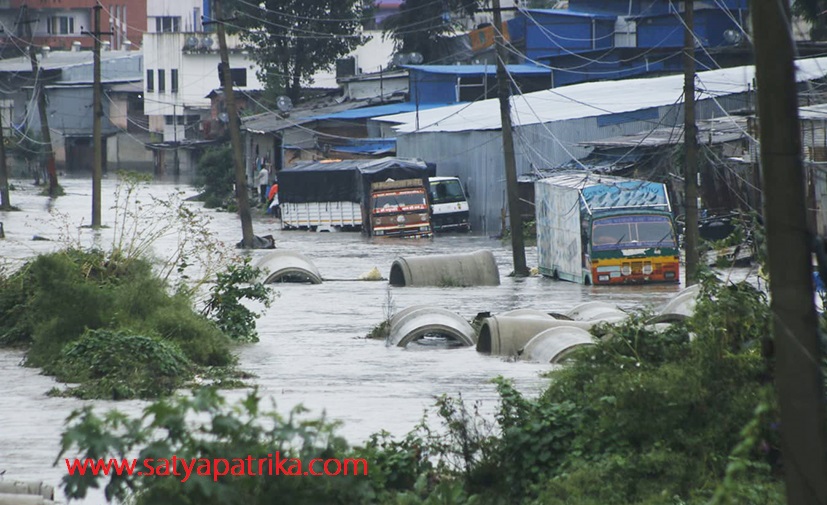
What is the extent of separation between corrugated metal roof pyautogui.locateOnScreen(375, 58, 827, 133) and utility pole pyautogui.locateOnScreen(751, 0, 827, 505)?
3100 centimetres

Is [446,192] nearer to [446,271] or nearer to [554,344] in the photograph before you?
[446,271]

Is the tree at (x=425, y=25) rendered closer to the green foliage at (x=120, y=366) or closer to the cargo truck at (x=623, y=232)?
the cargo truck at (x=623, y=232)

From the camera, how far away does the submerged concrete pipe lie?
1814 centimetres

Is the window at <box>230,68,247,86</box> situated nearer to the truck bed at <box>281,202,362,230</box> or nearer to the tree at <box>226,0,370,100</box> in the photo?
the tree at <box>226,0,370,100</box>

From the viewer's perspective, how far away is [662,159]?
33.3 m

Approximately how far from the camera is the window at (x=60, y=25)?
11094 centimetres

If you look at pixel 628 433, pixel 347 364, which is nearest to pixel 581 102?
pixel 347 364

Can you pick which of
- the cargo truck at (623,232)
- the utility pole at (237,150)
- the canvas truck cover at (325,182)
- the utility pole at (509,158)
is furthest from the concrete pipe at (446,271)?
the canvas truck cover at (325,182)

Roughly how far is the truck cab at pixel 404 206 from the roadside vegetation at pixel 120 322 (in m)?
22.1

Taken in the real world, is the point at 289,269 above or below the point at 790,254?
above

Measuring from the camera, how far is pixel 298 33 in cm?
7231

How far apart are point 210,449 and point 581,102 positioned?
3921 centimetres

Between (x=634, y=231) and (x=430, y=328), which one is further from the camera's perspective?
(x=634, y=231)

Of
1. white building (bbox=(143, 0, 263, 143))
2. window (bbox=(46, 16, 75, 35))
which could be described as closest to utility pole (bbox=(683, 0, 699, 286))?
white building (bbox=(143, 0, 263, 143))
